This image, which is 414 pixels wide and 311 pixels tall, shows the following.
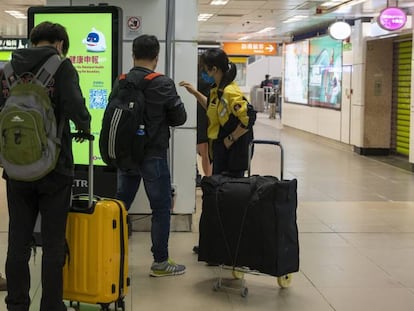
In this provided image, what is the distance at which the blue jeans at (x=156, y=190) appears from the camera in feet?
13.6

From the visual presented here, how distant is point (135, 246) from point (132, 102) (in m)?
1.65

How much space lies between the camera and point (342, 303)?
3959 mm

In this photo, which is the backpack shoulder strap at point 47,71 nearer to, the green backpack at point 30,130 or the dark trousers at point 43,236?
the green backpack at point 30,130

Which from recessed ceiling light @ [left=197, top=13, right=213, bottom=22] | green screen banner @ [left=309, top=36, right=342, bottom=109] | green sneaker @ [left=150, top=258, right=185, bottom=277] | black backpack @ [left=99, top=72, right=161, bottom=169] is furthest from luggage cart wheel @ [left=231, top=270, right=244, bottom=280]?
recessed ceiling light @ [left=197, top=13, right=213, bottom=22]

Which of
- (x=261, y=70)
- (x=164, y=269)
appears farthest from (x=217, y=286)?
(x=261, y=70)

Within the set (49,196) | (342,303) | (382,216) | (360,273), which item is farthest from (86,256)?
(382,216)

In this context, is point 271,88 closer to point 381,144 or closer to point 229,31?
point 229,31

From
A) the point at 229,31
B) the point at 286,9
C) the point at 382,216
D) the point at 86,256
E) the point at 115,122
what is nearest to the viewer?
the point at 86,256

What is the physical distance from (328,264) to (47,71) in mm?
2742

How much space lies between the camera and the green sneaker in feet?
14.4

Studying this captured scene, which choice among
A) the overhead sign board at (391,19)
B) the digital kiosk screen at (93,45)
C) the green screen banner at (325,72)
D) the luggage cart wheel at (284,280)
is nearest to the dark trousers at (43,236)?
the luggage cart wheel at (284,280)

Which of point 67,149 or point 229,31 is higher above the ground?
point 229,31

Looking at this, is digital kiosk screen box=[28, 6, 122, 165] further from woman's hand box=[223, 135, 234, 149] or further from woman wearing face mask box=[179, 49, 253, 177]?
woman's hand box=[223, 135, 234, 149]

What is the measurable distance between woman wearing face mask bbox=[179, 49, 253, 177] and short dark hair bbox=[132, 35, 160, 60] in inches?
20.4
